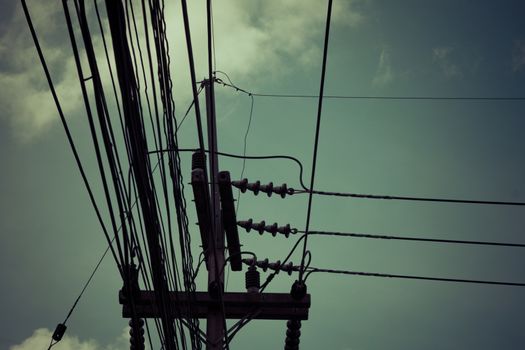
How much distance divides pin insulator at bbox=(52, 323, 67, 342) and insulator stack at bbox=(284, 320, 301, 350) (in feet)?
7.07

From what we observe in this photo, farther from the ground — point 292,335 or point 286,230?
point 286,230

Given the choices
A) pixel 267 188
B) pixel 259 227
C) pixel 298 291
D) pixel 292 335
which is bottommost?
pixel 292 335

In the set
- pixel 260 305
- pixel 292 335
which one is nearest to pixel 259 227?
pixel 260 305

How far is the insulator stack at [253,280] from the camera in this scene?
16.8 ft

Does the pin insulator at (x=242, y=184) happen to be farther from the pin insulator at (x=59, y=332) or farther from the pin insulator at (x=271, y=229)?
the pin insulator at (x=59, y=332)

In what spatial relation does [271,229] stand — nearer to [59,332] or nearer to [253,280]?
[253,280]

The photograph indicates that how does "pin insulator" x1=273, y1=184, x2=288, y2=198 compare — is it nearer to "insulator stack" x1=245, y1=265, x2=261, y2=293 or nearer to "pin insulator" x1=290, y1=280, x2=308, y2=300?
"insulator stack" x1=245, y1=265, x2=261, y2=293

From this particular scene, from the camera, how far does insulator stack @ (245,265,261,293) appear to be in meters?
5.11

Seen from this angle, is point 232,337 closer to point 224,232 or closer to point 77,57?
point 224,232

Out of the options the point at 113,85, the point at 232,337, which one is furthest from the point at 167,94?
the point at 232,337

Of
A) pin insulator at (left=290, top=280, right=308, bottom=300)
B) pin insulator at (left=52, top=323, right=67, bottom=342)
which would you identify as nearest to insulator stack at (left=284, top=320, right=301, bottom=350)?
pin insulator at (left=290, top=280, right=308, bottom=300)

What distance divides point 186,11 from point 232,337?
11.6 ft

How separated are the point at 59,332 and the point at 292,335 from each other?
7.34ft

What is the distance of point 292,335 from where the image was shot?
5176 millimetres
